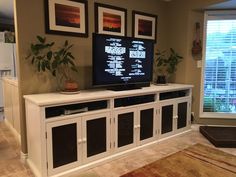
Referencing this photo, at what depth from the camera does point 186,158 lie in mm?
2260

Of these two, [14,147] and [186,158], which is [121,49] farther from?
[14,147]

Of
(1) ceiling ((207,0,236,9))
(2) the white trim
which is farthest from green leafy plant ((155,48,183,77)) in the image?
(2) the white trim

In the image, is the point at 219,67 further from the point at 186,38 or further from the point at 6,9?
A: the point at 6,9

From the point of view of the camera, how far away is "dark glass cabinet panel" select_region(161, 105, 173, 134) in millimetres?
3090

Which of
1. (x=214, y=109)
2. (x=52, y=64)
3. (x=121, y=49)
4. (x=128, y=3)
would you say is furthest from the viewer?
(x=214, y=109)

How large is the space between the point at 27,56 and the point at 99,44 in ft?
2.85

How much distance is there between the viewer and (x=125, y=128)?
2.64m

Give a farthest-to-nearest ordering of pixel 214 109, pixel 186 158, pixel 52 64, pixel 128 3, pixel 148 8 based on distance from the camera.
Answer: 1. pixel 214 109
2. pixel 148 8
3. pixel 128 3
4. pixel 52 64
5. pixel 186 158

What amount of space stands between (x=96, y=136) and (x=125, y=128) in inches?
17.7

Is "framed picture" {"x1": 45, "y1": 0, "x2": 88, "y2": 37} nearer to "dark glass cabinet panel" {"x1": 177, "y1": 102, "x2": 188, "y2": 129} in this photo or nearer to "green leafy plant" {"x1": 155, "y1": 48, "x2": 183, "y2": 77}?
"green leafy plant" {"x1": 155, "y1": 48, "x2": 183, "y2": 77}

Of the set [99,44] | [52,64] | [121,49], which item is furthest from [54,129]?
[121,49]

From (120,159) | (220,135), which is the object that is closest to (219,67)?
(220,135)

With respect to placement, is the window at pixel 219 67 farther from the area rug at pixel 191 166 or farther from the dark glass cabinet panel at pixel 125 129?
the dark glass cabinet panel at pixel 125 129

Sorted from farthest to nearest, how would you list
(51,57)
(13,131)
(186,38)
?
(186,38)
(13,131)
(51,57)
